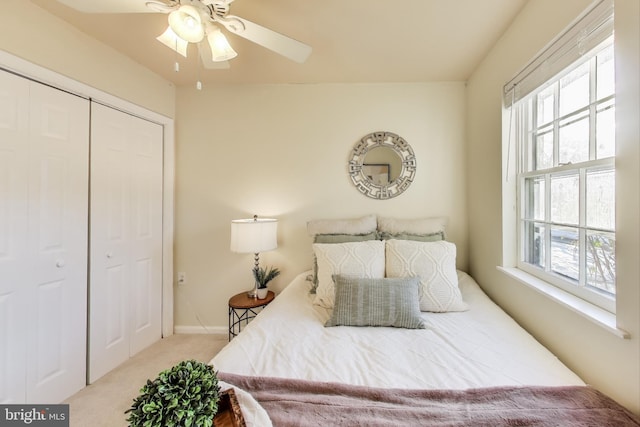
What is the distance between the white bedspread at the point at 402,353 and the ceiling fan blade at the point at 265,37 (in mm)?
1542

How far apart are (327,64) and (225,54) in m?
0.96

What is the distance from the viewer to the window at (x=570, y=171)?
1.06m

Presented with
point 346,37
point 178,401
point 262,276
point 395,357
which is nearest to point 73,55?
point 346,37

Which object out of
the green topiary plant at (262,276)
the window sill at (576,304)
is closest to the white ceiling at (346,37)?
the window sill at (576,304)

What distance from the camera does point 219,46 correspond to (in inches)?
52.2

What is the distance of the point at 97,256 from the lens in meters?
1.84

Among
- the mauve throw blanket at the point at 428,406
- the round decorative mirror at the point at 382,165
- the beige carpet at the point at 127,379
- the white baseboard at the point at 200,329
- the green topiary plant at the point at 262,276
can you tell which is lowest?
the beige carpet at the point at 127,379

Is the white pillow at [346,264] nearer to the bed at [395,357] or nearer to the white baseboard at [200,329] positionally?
the bed at [395,357]

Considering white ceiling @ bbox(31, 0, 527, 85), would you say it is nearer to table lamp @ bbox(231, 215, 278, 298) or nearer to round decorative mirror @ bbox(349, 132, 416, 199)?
round decorative mirror @ bbox(349, 132, 416, 199)

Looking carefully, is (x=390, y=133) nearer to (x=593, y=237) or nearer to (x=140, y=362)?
(x=593, y=237)

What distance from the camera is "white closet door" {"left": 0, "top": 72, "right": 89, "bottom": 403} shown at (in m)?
1.40

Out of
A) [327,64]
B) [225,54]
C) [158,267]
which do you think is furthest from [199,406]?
[327,64]

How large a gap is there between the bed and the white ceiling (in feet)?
4.69

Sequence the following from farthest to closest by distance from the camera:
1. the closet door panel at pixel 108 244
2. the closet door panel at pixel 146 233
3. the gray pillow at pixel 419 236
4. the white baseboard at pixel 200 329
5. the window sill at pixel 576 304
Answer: the white baseboard at pixel 200 329
the closet door panel at pixel 146 233
the gray pillow at pixel 419 236
the closet door panel at pixel 108 244
the window sill at pixel 576 304
